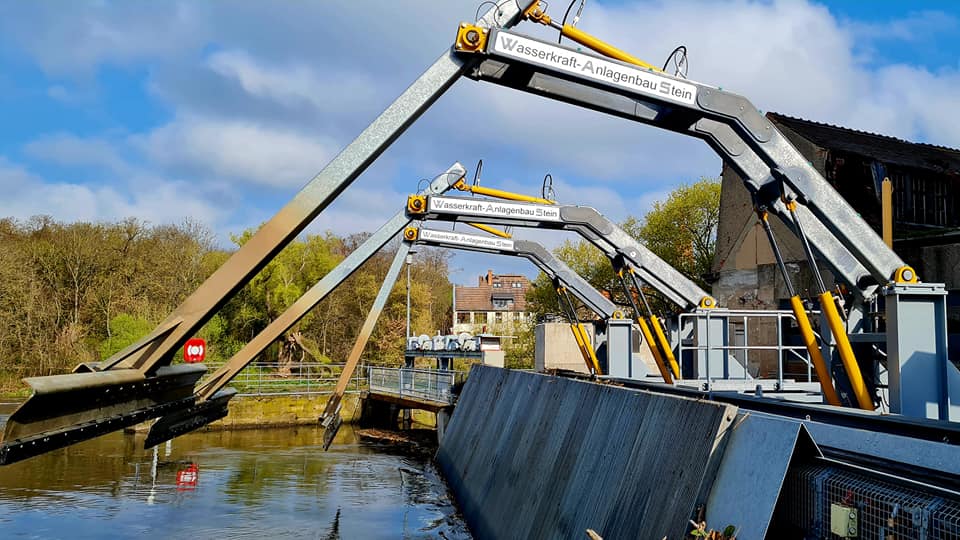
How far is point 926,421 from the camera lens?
629 centimetres

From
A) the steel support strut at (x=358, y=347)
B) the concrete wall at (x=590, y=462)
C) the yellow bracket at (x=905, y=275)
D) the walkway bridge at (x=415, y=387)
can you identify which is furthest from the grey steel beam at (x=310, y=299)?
the walkway bridge at (x=415, y=387)

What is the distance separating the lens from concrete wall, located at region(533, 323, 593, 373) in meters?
27.3

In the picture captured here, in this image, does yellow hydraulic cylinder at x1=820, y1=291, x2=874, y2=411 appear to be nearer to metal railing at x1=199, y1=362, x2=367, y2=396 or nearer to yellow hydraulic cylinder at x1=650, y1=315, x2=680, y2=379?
yellow hydraulic cylinder at x1=650, y1=315, x2=680, y2=379

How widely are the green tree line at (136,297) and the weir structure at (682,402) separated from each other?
31.2m

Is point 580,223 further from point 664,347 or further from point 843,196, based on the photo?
point 843,196

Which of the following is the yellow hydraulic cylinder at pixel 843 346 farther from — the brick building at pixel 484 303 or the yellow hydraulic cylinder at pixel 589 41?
the brick building at pixel 484 303

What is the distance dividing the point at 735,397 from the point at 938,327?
275 cm

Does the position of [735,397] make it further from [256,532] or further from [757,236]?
[757,236]

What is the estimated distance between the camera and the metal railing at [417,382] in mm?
27141

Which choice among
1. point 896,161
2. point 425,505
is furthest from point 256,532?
point 896,161

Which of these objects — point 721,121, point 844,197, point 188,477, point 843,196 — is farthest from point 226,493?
point 844,197

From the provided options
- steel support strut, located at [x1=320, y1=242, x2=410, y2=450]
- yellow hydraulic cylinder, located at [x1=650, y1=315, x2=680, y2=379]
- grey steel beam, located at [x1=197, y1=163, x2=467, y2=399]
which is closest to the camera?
grey steel beam, located at [x1=197, y1=163, x2=467, y2=399]

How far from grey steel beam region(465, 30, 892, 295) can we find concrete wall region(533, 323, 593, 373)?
697 inches

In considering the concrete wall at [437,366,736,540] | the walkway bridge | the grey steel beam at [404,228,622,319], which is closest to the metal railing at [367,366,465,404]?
the walkway bridge
